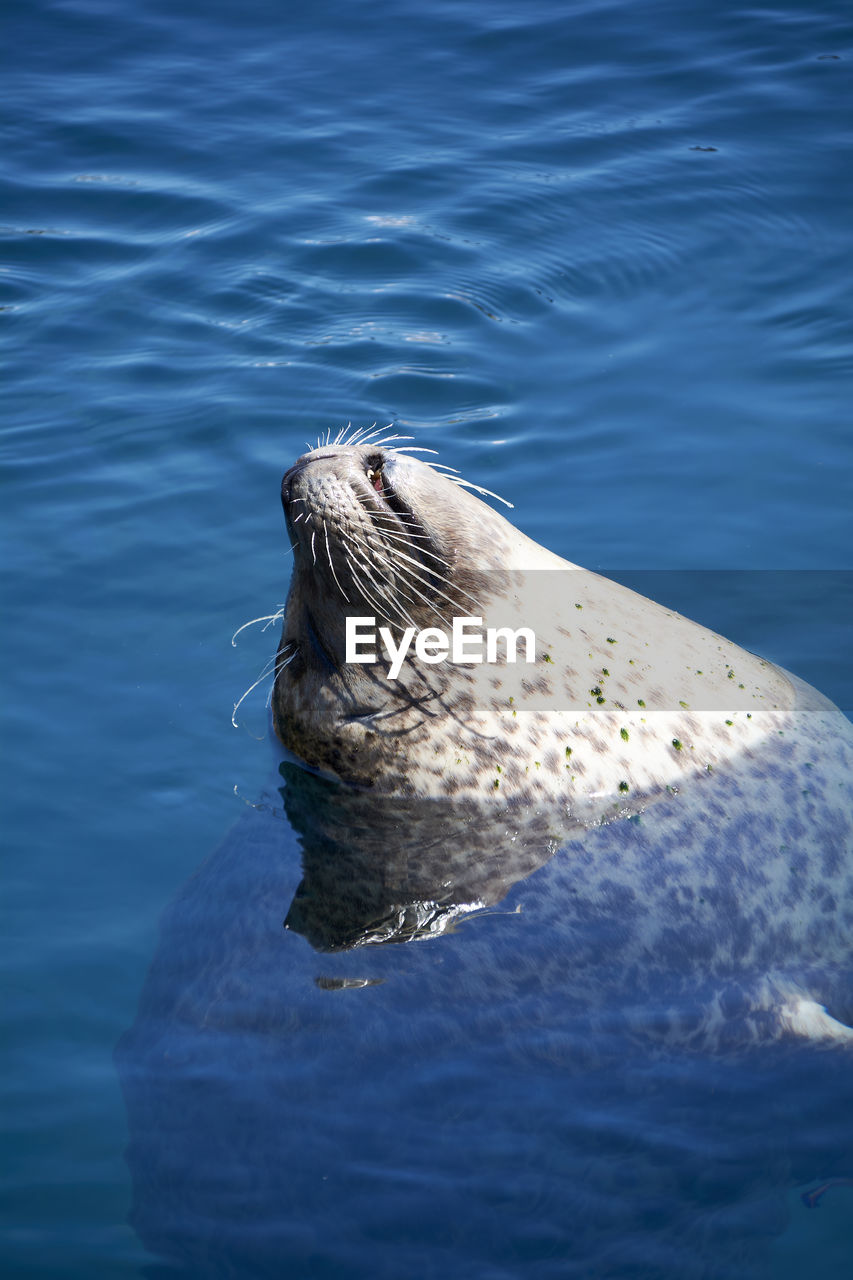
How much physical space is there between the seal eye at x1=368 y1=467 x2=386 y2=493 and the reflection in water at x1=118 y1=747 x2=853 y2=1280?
43.4 inches

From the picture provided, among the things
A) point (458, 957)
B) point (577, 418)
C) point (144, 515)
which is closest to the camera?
point (458, 957)

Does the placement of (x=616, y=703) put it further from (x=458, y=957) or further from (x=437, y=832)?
(x=458, y=957)

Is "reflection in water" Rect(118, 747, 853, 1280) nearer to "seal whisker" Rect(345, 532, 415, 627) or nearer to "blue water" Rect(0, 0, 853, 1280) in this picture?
"blue water" Rect(0, 0, 853, 1280)

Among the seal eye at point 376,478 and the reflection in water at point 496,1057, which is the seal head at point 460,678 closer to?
the seal eye at point 376,478

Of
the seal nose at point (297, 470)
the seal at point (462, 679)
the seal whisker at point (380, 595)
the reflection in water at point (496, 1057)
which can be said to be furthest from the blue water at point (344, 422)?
the seal nose at point (297, 470)

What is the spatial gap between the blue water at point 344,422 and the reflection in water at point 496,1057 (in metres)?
0.02

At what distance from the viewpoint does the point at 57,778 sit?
5570 mm

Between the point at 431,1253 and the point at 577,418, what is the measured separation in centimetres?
516

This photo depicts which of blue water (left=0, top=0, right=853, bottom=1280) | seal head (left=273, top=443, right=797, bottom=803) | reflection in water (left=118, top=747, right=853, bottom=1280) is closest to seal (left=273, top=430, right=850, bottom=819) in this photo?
seal head (left=273, top=443, right=797, bottom=803)

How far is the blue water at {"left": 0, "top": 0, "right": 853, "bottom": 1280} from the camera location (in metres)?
3.82

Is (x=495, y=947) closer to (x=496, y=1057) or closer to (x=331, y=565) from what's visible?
(x=496, y=1057)

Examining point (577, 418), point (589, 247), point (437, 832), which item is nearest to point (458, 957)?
point (437, 832)

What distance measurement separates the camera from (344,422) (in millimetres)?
7887

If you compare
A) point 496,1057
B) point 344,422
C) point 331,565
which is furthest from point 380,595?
point 344,422
